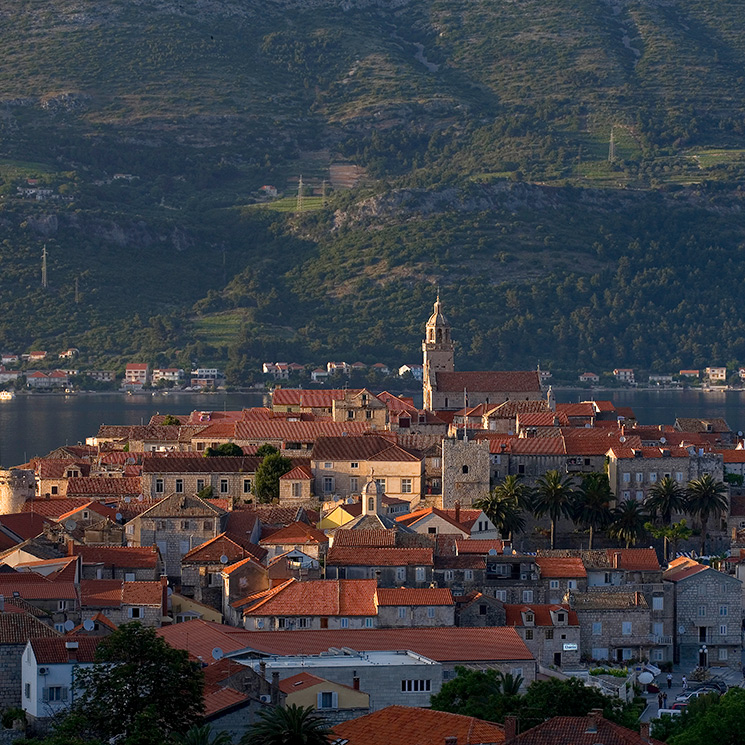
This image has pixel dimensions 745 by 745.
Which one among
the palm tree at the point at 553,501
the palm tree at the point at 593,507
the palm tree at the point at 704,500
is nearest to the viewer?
the palm tree at the point at 553,501

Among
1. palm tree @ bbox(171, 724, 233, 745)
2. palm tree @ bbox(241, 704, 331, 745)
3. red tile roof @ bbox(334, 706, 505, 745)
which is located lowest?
red tile roof @ bbox(334, 706, 505, 745)

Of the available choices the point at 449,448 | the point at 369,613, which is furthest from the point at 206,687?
A: the point at 449,448

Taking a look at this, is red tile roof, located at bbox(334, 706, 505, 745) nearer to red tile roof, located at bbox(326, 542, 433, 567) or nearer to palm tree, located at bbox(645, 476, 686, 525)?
red tile roof, located at bbox(326, 542, 433, 567)

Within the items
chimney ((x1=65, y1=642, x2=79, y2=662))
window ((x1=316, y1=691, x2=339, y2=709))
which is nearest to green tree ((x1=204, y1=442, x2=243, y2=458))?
window ((x1=316, y1=691, x2=339, y2=709))

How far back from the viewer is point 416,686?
199 ft

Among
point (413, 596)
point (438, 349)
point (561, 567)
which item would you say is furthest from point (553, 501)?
point (438, 349)

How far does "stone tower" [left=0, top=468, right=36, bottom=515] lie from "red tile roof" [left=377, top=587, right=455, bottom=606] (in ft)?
101

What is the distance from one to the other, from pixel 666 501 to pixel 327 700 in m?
41.4

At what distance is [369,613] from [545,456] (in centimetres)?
2956

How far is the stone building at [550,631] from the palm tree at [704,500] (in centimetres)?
2193

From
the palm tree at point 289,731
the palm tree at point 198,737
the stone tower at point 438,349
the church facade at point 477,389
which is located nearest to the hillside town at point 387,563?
the palm tree at point 289,731

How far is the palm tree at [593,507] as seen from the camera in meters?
95.5

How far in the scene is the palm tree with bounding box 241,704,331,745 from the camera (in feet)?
155

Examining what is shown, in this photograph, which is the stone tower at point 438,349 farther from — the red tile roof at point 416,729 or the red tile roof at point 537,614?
the red tile roof at point 416,729
